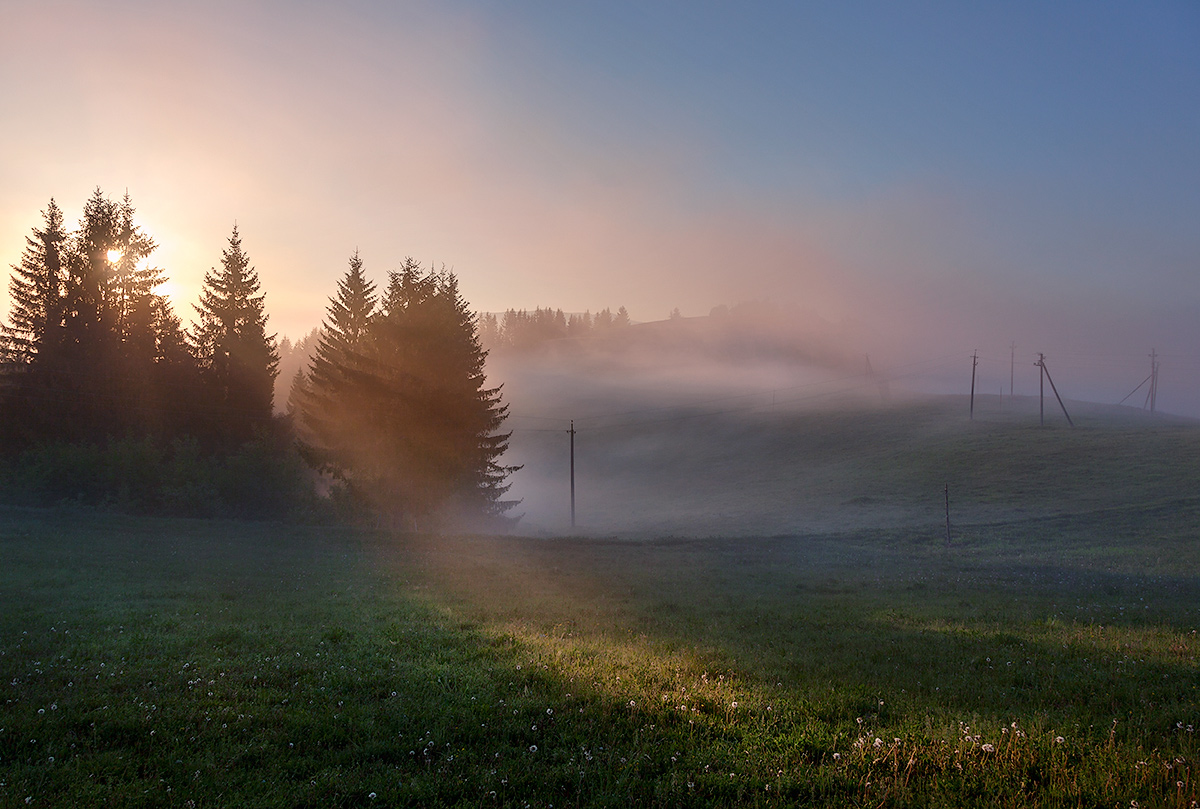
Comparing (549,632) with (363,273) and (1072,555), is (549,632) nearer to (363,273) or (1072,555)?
(1072,555)

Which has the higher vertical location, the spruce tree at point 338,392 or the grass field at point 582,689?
the spruce tree at point 338,392

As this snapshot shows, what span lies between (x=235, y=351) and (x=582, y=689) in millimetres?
59602

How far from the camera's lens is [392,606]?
1783 cm

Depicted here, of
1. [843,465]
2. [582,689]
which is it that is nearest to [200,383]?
[582,689]

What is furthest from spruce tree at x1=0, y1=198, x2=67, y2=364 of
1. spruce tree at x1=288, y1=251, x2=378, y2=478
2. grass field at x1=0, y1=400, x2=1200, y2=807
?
grass field at x1=0, y1=400, x2=1200, y2=807

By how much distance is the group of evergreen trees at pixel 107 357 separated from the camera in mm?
48875

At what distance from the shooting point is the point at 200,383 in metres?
54.6

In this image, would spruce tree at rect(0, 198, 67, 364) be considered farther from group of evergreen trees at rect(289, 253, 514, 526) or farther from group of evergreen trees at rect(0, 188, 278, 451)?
group of evergreen trees at rect(289, 253, 514, 526)

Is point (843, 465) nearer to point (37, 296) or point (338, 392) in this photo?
point (338, 392)

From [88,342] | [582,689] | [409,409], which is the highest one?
[88,342]

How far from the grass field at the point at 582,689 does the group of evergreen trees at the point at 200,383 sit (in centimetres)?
2198

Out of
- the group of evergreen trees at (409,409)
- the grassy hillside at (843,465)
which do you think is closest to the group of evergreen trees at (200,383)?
the group of evergreen trees at (409,409)

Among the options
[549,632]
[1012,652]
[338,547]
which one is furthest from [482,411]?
[1012,652]

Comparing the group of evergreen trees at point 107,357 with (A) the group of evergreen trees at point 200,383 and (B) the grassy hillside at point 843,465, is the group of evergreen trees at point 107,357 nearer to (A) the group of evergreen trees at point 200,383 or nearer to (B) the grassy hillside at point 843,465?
(A) the group of evergreen trees at point 200,383
